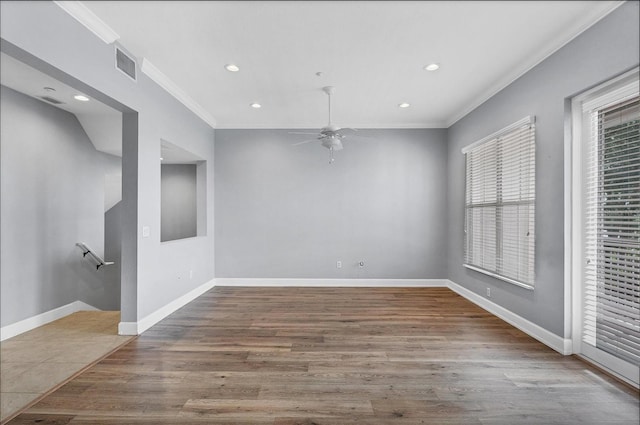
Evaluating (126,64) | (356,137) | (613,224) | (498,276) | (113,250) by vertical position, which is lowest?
(498,276)

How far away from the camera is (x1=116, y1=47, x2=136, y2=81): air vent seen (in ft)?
9.30

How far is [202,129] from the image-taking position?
16.0 feet

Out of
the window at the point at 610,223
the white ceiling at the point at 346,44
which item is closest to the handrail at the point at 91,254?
the white ceiling at the point at 346,44

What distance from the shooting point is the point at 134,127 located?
3.14 m

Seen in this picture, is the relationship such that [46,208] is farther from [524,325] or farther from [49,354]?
[524,325]

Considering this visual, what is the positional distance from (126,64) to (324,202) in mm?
3422

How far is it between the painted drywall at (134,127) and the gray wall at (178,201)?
2.27 m

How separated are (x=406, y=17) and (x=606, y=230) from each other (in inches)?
98.2

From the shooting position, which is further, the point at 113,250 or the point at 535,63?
the point at 113,250

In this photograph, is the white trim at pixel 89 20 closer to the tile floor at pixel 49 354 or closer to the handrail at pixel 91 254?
the tile floor at pixel 49 354

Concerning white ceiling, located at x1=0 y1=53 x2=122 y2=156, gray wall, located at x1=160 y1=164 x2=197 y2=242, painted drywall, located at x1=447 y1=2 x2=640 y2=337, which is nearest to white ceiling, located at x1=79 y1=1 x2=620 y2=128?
painted drywall, located at x1=447 y1=2 x2=640 y2=337

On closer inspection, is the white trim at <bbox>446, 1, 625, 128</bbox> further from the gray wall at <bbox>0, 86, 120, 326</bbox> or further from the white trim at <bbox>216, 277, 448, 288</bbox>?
the gray wall at <bbox>0, 86, 120, 326</bbox>

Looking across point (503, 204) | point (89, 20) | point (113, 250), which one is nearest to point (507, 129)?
point (503, 204)

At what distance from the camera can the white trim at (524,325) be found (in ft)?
8.91
